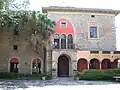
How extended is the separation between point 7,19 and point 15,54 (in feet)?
18.4

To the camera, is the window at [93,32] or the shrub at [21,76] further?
the window at [93,32]

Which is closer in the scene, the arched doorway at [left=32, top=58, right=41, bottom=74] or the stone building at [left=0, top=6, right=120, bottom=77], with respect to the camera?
the stone building at [left=0, top=6, right=120, bottom=77]

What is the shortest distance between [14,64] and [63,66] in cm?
745

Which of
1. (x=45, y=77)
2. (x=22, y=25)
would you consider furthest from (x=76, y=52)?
(x=22, y=25)

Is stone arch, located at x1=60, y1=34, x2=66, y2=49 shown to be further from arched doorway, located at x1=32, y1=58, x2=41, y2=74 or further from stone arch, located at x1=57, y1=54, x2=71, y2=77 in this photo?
arched doorway, located at x1=32, y1=58, x2=41, y2=74

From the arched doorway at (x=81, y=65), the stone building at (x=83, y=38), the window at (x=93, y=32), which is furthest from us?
the window at (x=93, y=32)

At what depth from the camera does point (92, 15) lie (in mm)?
43125

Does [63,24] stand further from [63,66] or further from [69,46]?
[63,66]

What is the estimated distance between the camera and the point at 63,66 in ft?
140

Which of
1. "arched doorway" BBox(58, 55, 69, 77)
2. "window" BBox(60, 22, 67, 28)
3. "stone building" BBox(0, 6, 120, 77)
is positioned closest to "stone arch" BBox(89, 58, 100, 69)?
"stone building" BBox(0, 6, 120, 77)

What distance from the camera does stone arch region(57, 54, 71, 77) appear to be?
42.1 meters

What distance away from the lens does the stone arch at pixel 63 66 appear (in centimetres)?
4209

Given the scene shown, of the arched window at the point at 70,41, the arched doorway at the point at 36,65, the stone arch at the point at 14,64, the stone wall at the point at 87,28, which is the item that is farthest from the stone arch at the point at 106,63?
the stone arch at the point at 14,64

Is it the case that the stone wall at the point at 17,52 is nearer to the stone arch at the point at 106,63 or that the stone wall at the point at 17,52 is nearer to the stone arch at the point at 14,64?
the stone arch at the point at 14,64
